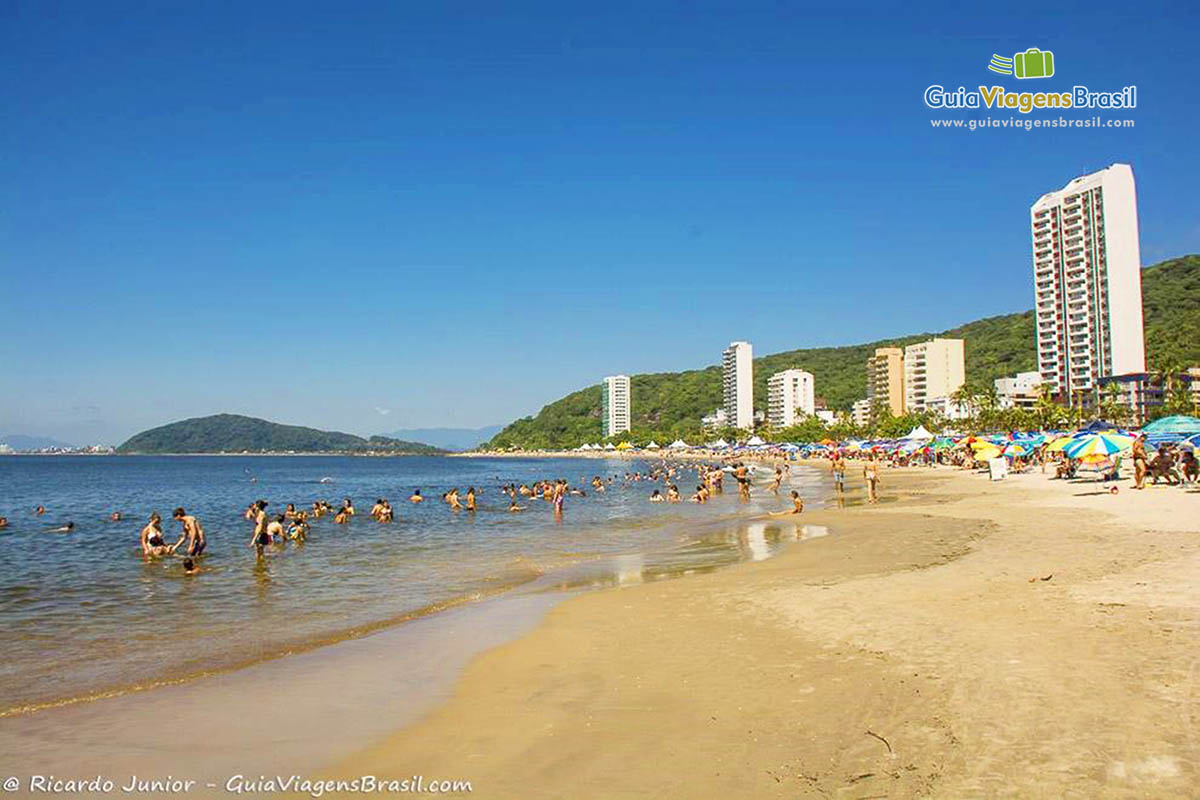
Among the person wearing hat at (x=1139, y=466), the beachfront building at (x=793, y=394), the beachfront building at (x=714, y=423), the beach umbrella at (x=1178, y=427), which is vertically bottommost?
the person wearing hat at (x=1139, y=466)

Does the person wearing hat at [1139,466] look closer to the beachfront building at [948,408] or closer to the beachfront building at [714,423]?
the beachfront building at [948,408]

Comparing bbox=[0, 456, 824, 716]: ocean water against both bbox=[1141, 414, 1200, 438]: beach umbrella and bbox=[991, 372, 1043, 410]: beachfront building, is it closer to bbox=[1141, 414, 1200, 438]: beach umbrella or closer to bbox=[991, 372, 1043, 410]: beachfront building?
bbox=[1141, 414, 1200, 438]: beach umbrella

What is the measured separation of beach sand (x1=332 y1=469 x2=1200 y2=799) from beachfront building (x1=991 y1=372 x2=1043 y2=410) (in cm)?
11144

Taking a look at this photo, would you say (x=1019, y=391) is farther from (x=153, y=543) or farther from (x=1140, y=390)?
(x=153, y=543)

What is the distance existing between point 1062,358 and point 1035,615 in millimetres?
117696

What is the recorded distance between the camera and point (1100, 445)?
86.0 ft

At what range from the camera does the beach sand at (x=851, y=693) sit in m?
4.83

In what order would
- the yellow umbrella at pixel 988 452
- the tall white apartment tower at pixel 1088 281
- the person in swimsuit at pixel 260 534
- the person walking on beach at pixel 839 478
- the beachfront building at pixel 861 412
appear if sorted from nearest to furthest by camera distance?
1. the person in swimsuit at pixel 260 534
2. the person walking on beach at pixel 839 478
3. the yellow umbrella at pixel 988 452
4. the tall white apartment tower at pixel 1088 281
5. the beachfront building at pixel 861 412

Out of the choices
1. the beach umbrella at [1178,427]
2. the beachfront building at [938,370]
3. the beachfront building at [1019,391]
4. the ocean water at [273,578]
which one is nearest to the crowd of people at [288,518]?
the ocean water at [273,578]

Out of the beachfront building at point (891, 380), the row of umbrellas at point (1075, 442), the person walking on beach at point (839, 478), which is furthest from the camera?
the beachfront building at point (891, 380)

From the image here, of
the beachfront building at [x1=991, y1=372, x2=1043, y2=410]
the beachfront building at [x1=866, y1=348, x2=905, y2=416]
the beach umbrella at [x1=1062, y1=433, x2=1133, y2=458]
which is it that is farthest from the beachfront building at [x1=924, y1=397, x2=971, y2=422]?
the beach umbrella at [x1=1062, y1=433, x2=1133, y2=458]

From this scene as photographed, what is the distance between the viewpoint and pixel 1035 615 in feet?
27.6

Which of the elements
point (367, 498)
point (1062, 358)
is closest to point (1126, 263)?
point (1062, 358)

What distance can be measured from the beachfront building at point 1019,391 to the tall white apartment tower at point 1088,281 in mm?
2971
